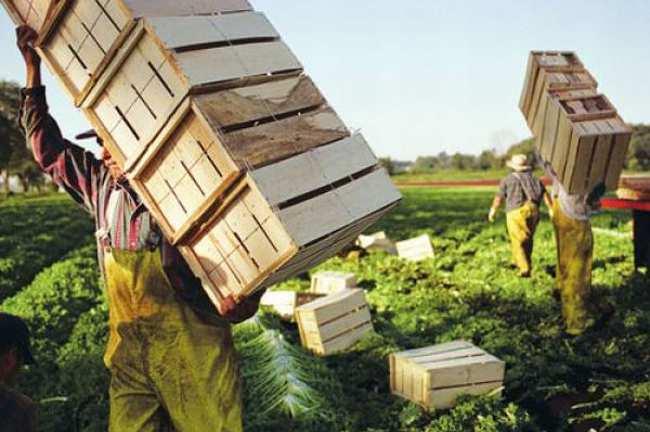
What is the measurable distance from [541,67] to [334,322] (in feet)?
11.6

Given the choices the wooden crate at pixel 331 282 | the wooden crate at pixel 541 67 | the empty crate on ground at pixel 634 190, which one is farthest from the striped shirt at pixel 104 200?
the empty crate on ground at pixel 634 190

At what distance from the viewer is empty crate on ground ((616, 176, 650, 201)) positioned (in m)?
8.01

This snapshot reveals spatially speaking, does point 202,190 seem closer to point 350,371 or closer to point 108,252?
point 108,252

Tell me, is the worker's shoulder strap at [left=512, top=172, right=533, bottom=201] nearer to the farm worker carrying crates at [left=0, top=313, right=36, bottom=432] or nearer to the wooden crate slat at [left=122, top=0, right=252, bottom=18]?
the wooden crate slat at [left=122, top=0, right=252, bottom=18]

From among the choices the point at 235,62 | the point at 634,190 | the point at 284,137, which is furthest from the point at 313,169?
the point at 634,190

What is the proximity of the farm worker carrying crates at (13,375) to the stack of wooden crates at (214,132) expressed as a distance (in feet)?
2.50

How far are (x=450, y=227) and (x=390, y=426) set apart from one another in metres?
11.2

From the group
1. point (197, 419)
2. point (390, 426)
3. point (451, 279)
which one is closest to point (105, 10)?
point (197, 419)

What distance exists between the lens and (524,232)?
10.1 m

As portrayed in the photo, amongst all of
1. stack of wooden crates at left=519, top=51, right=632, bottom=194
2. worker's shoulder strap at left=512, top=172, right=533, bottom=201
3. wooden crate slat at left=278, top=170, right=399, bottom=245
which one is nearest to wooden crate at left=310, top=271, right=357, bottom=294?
worker's shoulder strap at left=512, top=172, right=533, bottom=201

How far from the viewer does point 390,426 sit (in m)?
5.39

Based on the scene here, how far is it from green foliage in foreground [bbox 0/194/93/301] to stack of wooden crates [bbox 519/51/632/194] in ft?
27.9

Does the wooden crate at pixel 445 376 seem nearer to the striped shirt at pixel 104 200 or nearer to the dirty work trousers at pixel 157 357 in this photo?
the dirty work trousers at pixel 157 357

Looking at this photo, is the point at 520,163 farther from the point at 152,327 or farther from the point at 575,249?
the point at 152,327
